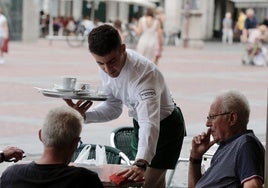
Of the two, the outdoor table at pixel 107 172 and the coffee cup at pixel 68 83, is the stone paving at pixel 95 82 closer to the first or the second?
the coffee cup at pixel 68 83

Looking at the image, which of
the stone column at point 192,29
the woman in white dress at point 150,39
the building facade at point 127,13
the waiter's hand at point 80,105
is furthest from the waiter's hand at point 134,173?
the stone column at point 192,29

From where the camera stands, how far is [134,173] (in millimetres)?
3688

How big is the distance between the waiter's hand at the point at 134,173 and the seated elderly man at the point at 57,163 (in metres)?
0.33

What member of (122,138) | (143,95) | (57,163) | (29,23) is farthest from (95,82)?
(29,23)

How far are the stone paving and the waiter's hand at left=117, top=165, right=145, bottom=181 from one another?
110 inches

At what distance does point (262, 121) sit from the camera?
11.2 m

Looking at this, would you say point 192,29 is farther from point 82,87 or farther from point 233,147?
point 233,147

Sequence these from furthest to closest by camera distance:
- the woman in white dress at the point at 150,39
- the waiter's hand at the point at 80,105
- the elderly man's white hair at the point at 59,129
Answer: the woman in white dress at the point at 150,39 < the waiter's hand at the point at 80,105 < the elderly man's white hair at the point at 59,129

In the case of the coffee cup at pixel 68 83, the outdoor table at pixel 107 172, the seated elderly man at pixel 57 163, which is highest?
the coffee cup at pixel 68 83

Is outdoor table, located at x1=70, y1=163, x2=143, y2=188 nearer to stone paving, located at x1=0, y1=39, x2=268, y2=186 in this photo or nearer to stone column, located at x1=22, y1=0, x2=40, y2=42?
stone paving, located at x1=0, y1=39, x2=268, y2=186

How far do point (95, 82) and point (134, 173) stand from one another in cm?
1089

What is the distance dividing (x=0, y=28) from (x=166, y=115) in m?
18.4

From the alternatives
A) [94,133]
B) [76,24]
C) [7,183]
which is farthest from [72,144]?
[76,24]

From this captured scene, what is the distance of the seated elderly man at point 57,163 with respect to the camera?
324 centimetres
